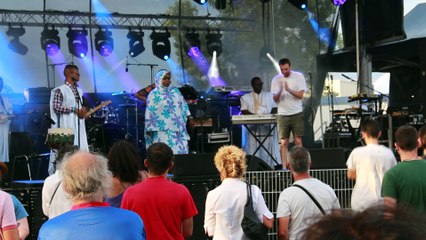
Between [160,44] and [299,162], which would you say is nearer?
[299,162]

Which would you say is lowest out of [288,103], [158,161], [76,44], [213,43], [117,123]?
[158,161]

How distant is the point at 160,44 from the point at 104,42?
1.46m

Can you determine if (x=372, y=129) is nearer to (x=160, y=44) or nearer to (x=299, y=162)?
(x=299, y=162)

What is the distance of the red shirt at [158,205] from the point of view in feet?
11.7

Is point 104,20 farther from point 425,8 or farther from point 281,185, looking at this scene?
point 281,185

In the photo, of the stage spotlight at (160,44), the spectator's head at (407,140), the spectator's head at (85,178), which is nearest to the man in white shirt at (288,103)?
the spectator's head at (407,140)

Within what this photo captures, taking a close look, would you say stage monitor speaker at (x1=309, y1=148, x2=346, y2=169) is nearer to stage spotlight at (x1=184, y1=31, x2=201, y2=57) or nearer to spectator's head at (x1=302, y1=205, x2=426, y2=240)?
spectator's head at (x1=302, y1=205, x2=426, y2=240)

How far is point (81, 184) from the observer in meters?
2.50

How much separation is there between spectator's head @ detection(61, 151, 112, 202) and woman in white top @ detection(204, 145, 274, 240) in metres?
1.54

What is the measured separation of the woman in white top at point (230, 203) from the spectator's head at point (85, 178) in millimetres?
1536

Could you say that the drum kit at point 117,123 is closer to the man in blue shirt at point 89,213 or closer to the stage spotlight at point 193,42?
the stage spotlight at point 193,42

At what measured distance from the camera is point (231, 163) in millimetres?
4035

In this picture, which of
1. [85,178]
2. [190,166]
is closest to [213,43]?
[190,166]

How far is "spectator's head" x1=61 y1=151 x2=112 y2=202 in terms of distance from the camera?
8.23 feet
